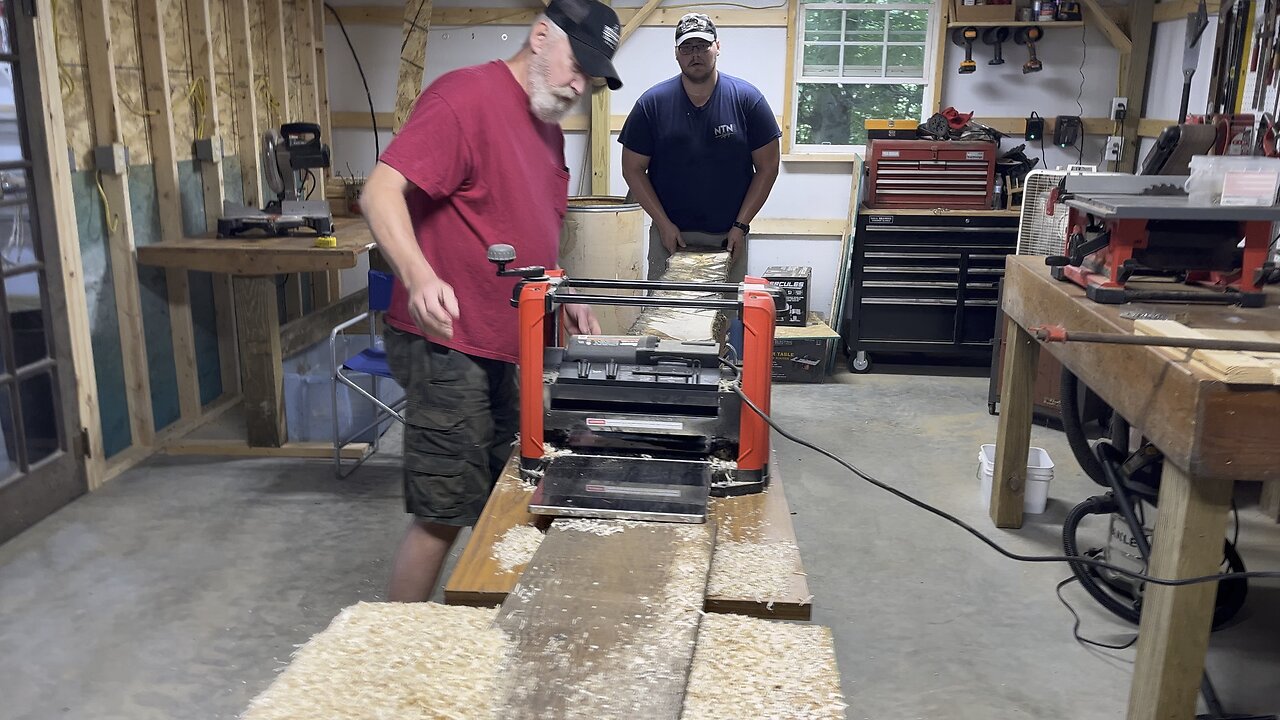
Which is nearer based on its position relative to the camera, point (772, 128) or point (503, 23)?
point (772, 128)

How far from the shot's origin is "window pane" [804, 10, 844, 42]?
5371 mm

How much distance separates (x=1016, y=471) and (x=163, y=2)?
371 centimetres

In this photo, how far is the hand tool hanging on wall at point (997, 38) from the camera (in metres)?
5.16

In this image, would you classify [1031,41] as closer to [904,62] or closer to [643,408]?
[904,62]

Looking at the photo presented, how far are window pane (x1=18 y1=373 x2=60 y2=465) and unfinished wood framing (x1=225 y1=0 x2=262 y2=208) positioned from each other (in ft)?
→ 5.37

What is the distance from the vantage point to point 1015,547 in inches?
118

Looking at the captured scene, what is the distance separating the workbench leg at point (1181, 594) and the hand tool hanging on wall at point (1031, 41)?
4085 millimetres

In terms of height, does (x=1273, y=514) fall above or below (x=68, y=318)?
below

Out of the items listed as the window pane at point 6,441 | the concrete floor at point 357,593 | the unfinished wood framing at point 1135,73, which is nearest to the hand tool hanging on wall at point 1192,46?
the unfinished wood framing at point 1135,73

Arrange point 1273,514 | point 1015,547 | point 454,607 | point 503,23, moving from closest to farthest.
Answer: point 454,607
point 1015,547
point 1273,514
point 503,23

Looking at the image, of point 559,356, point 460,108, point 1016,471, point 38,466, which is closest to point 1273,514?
point 1016,471

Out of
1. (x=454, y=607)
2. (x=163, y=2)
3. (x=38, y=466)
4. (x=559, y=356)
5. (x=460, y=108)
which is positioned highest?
(x=163, y=2)

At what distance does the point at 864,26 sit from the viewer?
5391 millimetres

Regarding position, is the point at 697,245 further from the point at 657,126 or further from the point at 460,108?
the point at 460,108
